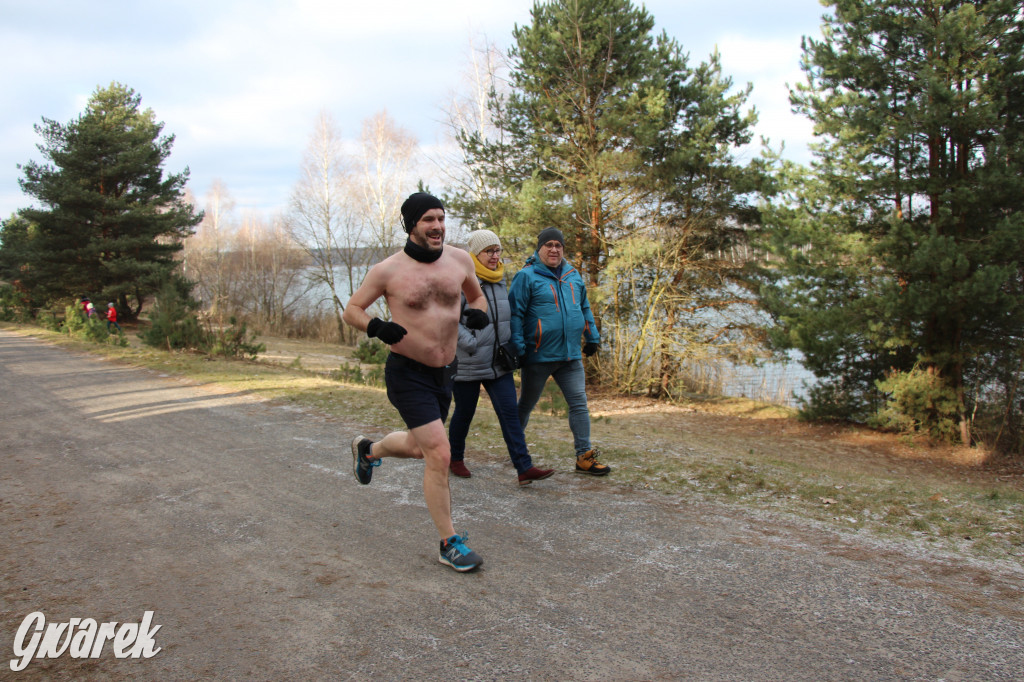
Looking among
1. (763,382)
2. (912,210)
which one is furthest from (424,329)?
A: (763,382)

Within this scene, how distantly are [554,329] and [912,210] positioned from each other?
33.0ft

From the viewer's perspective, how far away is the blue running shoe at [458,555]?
339cm

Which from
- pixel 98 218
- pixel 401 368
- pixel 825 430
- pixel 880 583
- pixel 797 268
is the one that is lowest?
pixel 825 430

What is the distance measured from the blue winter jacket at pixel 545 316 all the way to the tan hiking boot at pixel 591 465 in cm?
85

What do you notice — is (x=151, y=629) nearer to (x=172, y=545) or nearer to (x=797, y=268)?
(x=172, y=545)

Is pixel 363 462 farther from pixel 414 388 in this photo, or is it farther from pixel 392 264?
pixel 392 264

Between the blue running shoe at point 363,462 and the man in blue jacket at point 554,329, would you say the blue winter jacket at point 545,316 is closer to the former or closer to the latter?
the man in blue jacket at point 554,329

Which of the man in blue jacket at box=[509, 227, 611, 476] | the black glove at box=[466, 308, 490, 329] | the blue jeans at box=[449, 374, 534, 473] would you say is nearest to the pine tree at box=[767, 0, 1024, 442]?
the man in blue jacket at box=[509, 227, 611, 476]

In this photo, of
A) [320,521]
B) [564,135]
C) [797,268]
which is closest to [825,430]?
[797,268]

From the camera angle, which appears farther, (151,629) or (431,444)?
(431,444)

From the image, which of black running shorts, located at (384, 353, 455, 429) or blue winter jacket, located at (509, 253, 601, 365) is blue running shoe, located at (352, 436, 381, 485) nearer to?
black running shorts, located at (384, 353, 455, 429)

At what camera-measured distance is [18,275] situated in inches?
1277

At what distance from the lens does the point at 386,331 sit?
3.39 meters

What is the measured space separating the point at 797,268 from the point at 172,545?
12.3 m
